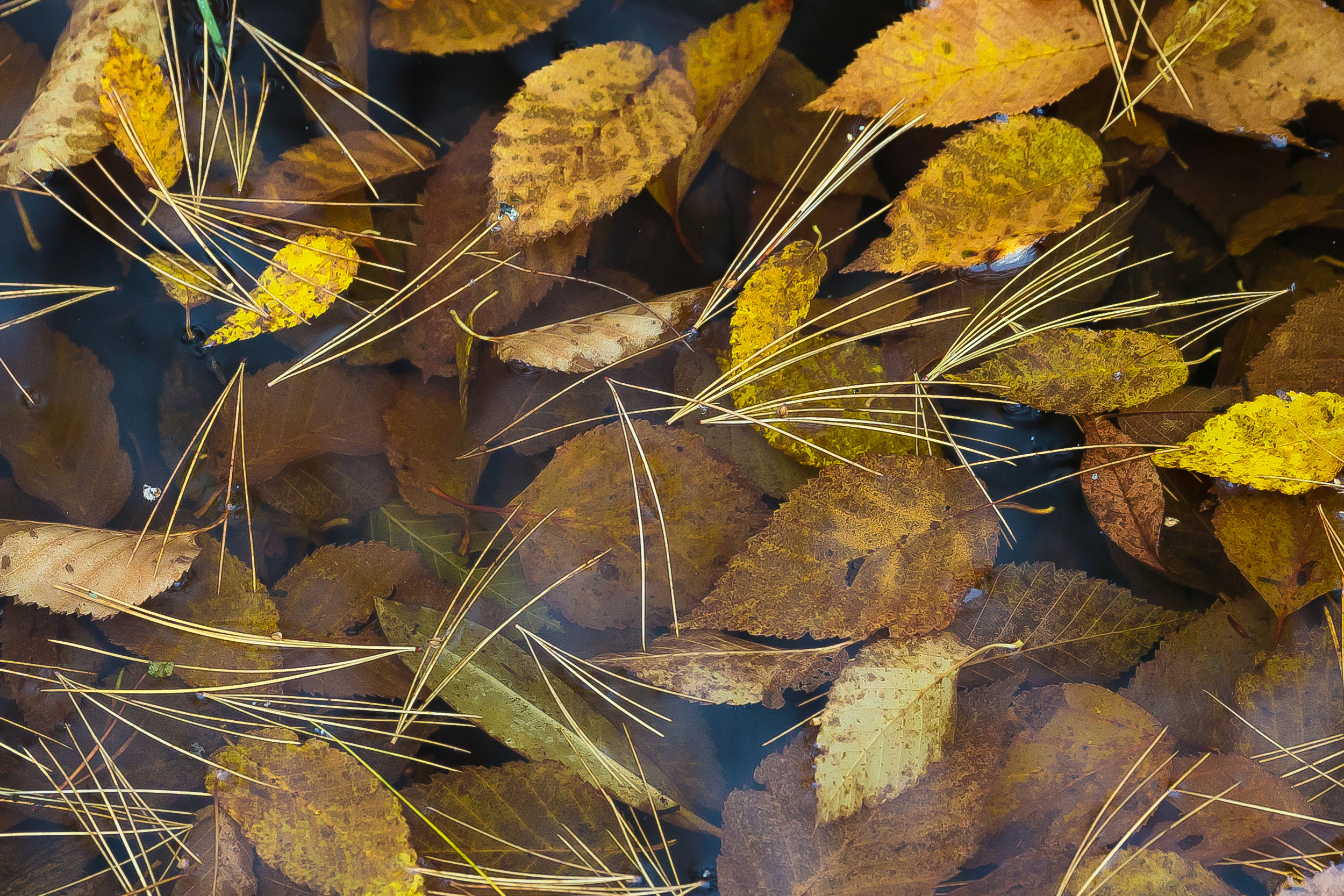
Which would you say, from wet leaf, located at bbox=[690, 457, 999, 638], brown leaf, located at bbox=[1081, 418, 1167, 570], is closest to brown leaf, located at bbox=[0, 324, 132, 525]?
wet leaf, located at bbox=[690, 457, 999, 638]

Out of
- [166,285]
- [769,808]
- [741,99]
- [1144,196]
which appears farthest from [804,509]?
[166,285]

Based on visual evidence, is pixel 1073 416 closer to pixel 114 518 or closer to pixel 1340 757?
pixel 1340 757

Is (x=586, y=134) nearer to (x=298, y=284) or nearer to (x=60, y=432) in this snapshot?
(x=298, y=284)

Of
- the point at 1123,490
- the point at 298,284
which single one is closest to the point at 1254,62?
the point at 1123,490

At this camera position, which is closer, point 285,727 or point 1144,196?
point 285,727

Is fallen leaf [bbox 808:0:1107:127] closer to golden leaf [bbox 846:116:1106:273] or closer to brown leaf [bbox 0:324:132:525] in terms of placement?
golden leaf [bbox 846:116:1106:273]

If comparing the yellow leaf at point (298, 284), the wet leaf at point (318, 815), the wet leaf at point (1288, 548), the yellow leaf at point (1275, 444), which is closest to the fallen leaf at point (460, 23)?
the yellow leaf at point (298, 284)
